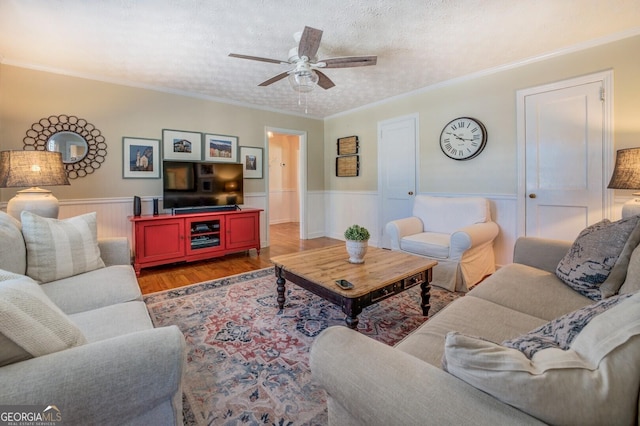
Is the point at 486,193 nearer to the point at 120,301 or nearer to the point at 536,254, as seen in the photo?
the point at 536,254

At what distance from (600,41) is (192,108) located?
4.61 metres

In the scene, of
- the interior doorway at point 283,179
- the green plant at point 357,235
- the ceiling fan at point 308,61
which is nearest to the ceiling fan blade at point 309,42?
the ceiling fan at point 308,61

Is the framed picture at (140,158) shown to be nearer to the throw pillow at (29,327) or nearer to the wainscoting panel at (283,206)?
the throw pillow at (29,327)

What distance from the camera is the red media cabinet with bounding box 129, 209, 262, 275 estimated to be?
329 centimetres

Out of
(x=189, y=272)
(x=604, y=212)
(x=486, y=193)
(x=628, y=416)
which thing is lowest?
(x=189, y=272)

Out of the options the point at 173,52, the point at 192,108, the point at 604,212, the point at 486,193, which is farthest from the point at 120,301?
the point at 604,212

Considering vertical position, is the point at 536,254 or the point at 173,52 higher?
the point at 173,52

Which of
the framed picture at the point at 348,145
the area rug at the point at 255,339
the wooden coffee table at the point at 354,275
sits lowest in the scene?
the area rug at the point at 255,339

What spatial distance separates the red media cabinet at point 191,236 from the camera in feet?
10.8

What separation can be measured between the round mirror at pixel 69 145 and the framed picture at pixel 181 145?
852mm

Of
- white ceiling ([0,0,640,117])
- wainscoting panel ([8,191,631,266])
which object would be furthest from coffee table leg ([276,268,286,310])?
wainscoting panel ([8,191,631,266])

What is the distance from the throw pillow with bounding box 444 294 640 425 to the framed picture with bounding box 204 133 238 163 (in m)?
4.23

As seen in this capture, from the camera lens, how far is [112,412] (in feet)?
2.46

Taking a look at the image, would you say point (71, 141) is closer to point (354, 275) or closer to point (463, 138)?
point (354, 275)
